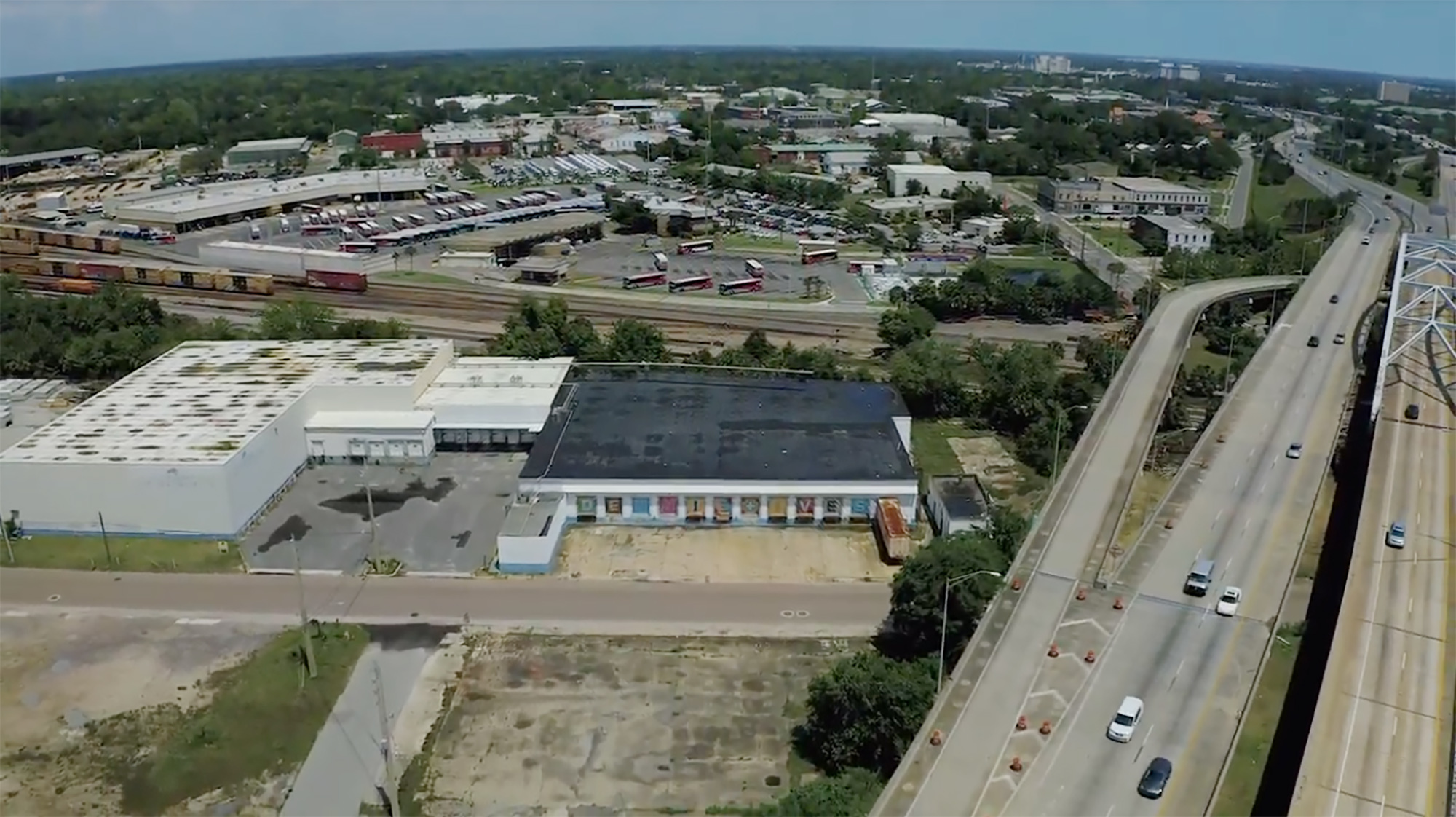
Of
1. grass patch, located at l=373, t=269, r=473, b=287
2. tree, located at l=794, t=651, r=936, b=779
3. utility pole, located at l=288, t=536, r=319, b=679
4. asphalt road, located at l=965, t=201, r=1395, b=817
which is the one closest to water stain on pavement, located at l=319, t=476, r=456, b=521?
utility pole, located at l=288, t=536, r=319, b=679

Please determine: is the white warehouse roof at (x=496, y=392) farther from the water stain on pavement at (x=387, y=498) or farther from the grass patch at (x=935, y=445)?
the grass patch at (x=935, y=445)

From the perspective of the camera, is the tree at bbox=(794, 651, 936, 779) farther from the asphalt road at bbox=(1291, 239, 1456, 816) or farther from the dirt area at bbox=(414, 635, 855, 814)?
the asphalt road at bbox=(1291, 239, 1456, 816)

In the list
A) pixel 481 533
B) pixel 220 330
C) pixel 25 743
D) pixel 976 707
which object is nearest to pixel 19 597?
pixel 25 743

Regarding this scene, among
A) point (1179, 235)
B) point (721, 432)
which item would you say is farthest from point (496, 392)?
point (1179, 235)

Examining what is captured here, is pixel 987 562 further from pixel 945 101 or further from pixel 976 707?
pixel 945 101

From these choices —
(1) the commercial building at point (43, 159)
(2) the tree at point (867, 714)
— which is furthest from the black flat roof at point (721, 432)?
(1) the commercial building at point (43, 159)

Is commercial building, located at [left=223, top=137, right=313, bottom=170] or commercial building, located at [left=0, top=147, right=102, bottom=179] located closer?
commercial building, located at [left=0, top=147, right=102, bottom=179]
